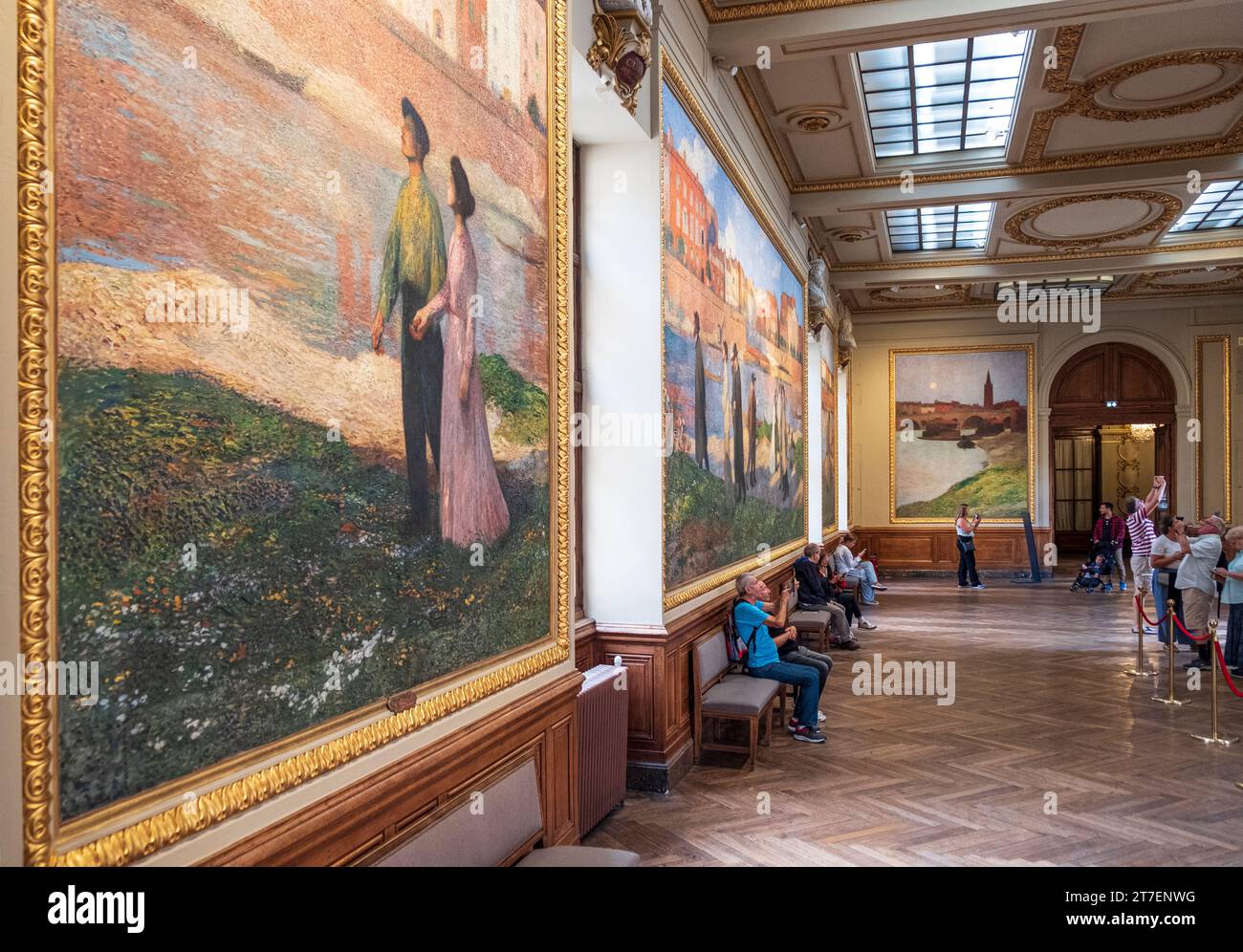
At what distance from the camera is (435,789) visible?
10.4 feet

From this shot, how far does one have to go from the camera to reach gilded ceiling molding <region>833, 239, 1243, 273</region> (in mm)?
15883

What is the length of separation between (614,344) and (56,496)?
4696mm

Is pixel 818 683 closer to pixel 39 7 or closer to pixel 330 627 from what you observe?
pixel 330 627

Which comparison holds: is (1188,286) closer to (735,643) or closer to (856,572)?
(856,572)

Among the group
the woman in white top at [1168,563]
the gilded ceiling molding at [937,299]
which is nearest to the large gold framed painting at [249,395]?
the woman in white top at [1168,563]

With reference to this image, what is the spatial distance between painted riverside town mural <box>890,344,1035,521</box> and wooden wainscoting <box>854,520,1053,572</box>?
1.23ft

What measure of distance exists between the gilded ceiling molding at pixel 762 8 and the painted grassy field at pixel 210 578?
615cm

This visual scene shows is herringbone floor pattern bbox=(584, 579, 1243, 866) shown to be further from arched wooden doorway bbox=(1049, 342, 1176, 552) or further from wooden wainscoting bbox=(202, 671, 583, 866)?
arched wooden doorway bbox=(1049, 342, 1176, 552)

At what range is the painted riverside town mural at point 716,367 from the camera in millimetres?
6512

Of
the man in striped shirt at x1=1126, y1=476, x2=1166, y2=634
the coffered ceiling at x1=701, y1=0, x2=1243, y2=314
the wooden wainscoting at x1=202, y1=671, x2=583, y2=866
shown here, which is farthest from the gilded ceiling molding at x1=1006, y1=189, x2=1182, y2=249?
the wooden wainscoting at x1=202, y1=671, x2=583, y2=866

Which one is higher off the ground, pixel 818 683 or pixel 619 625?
pixel 619 625

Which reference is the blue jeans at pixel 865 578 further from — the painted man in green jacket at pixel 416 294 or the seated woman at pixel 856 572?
the painted man in green jacket at pixel 416 294

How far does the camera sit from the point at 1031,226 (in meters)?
14.7

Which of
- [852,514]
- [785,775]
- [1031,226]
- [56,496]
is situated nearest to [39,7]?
[56,496]
